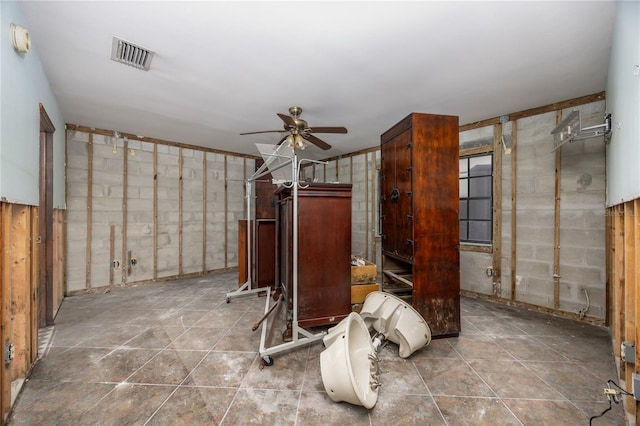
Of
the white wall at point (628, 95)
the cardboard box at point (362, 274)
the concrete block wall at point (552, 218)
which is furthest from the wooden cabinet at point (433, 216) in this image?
the concrete block wall at point (552, 218)

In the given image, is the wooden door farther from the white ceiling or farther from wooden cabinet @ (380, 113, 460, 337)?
the white ceiling

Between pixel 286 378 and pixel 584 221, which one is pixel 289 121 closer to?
pixel 286 378

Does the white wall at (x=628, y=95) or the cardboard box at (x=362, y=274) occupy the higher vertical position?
the white wall at (x=628, y=95)

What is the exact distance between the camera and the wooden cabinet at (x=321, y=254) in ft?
8.93

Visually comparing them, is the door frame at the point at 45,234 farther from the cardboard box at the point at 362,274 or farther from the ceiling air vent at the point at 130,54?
the cardboard box at the point at 362,274

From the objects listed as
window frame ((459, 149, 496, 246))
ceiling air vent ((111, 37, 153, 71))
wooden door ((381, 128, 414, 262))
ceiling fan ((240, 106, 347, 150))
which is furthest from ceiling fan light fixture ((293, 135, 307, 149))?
window frame ((459, 149, 496, 246))

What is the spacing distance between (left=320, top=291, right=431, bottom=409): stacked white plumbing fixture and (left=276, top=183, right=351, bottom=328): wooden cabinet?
38 centimetres

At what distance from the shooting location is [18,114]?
1.91 m

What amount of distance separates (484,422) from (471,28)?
2.89m

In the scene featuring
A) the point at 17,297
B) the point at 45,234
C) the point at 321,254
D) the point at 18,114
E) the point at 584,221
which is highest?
the point at 18,114

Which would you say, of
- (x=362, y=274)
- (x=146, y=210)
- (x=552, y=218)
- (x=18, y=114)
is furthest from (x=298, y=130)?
(x=146, y=210)

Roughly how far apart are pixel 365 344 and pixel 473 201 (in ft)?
11.3

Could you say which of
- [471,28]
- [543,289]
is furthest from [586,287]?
[471,28]

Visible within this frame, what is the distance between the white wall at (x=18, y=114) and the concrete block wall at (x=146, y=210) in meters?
2.19
